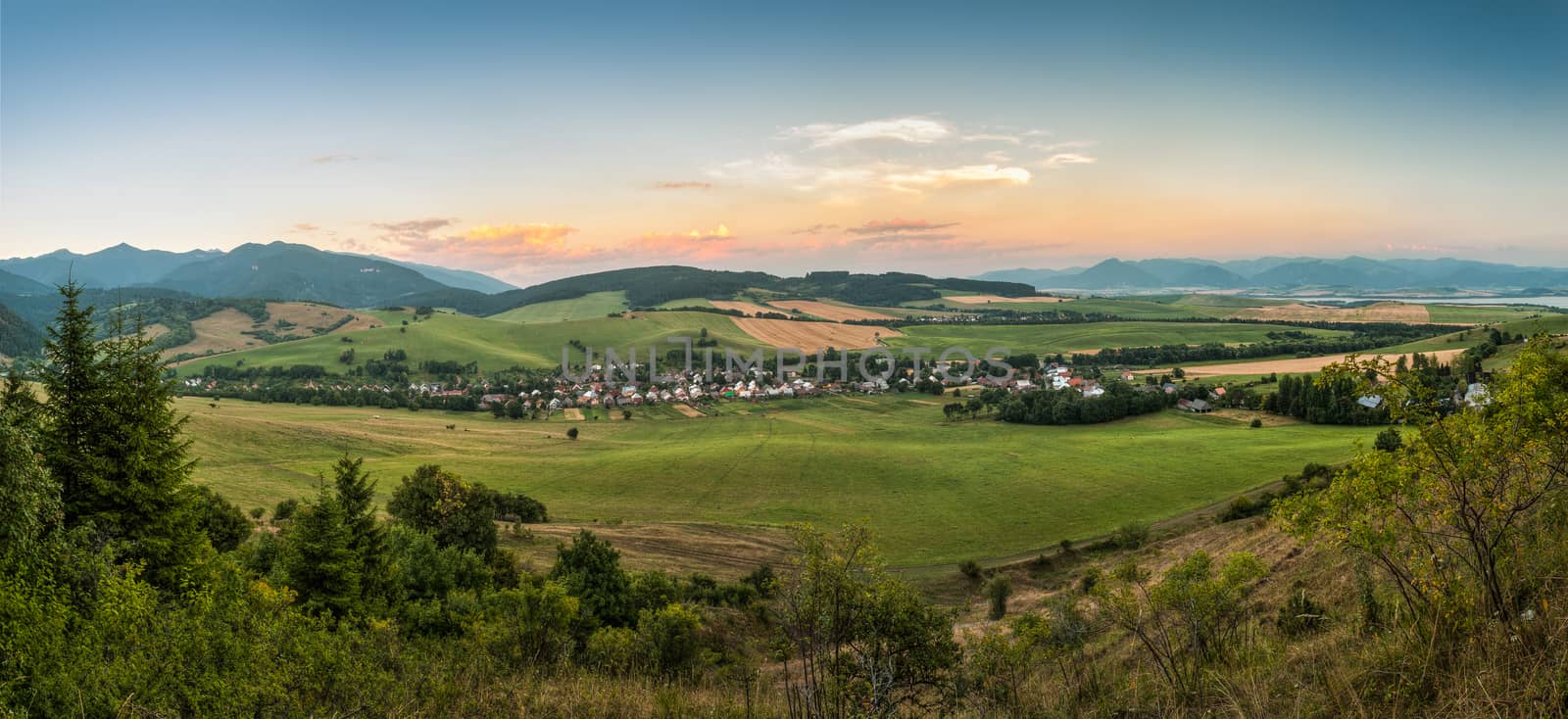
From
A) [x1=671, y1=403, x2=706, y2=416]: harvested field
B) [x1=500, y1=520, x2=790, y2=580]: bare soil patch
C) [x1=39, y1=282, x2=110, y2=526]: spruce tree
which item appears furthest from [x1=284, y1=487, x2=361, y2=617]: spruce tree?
[x1=671, y1=403, x2=706, y2=416]: harvested field

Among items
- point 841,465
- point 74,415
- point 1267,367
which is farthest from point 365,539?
point 1267,367

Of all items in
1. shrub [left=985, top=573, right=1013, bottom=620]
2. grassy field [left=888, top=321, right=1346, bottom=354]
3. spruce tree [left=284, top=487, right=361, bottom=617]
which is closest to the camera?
spruce tree [left=284, top=487, right=361, bottom=617]

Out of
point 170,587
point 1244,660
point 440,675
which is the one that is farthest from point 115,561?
point 1244,660

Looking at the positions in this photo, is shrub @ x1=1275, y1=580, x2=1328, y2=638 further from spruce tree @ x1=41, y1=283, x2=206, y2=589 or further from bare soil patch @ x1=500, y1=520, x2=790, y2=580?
bare soil patch @ x1=500, y1=520, x2=790, y2=580

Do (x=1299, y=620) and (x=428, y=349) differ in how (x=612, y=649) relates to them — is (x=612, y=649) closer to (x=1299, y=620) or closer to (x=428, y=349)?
(x=1299, y=620)

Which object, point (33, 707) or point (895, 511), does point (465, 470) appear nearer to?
point (895, 511)
